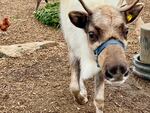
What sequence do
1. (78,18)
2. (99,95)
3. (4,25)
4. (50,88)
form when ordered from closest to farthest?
(78,18) → (99,95) → (50,88) → (4,25)

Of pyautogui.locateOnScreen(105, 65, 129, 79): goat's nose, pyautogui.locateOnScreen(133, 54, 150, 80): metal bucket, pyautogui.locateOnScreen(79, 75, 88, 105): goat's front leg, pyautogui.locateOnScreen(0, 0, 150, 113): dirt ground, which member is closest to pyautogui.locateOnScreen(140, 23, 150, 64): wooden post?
pyautogui.locateOnScreen(133, 54, 150, 80): metal bucket

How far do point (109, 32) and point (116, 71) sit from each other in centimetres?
43

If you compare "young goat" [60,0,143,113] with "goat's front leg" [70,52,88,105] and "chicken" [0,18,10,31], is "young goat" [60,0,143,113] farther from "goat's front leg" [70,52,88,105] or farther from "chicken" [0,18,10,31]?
"chicken" [0,18,10,31]

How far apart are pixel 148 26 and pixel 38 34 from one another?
2.81 meters

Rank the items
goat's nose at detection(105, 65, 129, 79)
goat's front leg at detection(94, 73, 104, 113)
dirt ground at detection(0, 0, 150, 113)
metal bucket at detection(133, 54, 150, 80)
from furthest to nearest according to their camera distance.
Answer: metal bucket at detection(133, 54, 150, 80) → dirt ground at detection(0, 0, 150, 113) → goat's front leg at detection(94, 73, 104, 113) → goat's nose at detection(105, 65, 129, 79)

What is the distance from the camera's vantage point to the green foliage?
8.43 m

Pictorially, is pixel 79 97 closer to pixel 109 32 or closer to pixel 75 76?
pixel 75 76

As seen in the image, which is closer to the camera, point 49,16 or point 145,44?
point 145,44

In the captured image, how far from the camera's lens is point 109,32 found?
378cm

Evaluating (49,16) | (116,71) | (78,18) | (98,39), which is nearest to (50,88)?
(78,18)

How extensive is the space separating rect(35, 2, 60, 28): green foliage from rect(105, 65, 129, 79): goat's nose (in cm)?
481

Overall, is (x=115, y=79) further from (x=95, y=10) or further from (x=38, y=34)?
(x=38, y=34)

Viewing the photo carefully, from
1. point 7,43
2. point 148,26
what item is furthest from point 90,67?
point 7,43

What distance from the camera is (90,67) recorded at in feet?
14.7
